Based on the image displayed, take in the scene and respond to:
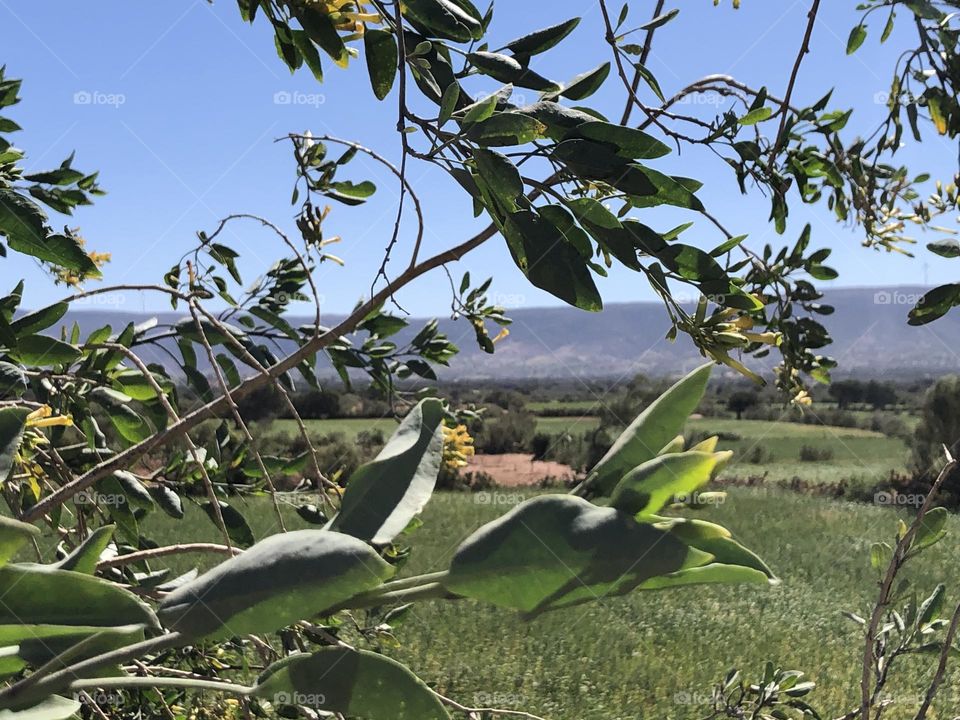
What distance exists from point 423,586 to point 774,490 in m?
13.5

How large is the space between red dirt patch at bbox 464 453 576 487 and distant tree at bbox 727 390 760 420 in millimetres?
6064

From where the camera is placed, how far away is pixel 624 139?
36 cm

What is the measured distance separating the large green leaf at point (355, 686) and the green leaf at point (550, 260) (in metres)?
0.20

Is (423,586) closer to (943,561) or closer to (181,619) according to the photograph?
(181,619)

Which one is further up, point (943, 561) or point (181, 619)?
point (181, 619)

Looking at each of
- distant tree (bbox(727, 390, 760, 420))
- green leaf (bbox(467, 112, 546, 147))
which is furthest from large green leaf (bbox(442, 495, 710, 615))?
distant tree (bbox(727, 390, 760, 420))

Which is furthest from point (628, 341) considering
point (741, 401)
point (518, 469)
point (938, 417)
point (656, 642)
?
point (656, 642)

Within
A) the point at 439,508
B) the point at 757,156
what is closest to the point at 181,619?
the point at 757,156

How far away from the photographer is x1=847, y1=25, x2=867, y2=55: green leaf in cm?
97

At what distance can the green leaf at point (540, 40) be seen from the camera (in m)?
0.47

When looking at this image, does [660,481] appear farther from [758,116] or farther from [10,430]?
[758,116]

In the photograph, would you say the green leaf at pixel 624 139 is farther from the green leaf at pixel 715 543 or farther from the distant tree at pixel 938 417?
the distant tree at pixel 938 417

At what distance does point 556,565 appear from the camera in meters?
0.15

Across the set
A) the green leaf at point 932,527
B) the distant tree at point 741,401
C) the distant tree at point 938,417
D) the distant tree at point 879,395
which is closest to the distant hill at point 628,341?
the distant tree at point 879,395
